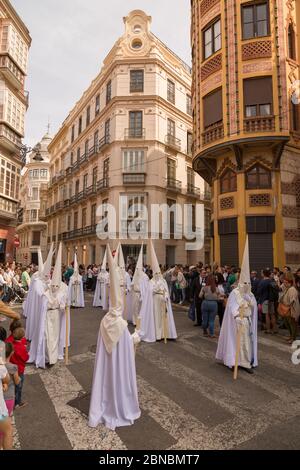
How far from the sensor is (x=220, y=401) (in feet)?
16.3

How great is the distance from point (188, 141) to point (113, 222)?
11.6 m

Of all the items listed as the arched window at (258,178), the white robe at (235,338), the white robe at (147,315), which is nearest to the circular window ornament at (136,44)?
the arched window at (258,178)

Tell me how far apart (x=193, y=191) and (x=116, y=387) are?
27.2m

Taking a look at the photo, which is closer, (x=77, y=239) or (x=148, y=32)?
(x=148, y=32)

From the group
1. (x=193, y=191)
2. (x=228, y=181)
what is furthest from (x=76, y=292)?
(x=193, y=191)

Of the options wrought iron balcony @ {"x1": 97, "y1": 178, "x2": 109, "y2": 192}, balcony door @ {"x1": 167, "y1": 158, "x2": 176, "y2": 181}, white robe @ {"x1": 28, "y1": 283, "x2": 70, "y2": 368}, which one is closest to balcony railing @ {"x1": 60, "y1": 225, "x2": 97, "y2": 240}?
wrought iron balcony @ {"x1": 97, "y1": 178, "x2": 109, "y2": 192}

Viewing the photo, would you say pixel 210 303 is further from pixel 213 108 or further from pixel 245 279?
pixel 213 108

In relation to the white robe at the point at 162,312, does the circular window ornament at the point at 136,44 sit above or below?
above

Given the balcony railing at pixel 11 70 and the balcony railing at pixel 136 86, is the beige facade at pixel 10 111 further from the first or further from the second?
the balcony railing at pixel 136 86

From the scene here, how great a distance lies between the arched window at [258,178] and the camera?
1583 cm

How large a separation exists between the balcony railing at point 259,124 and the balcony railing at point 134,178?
40.0 ft
